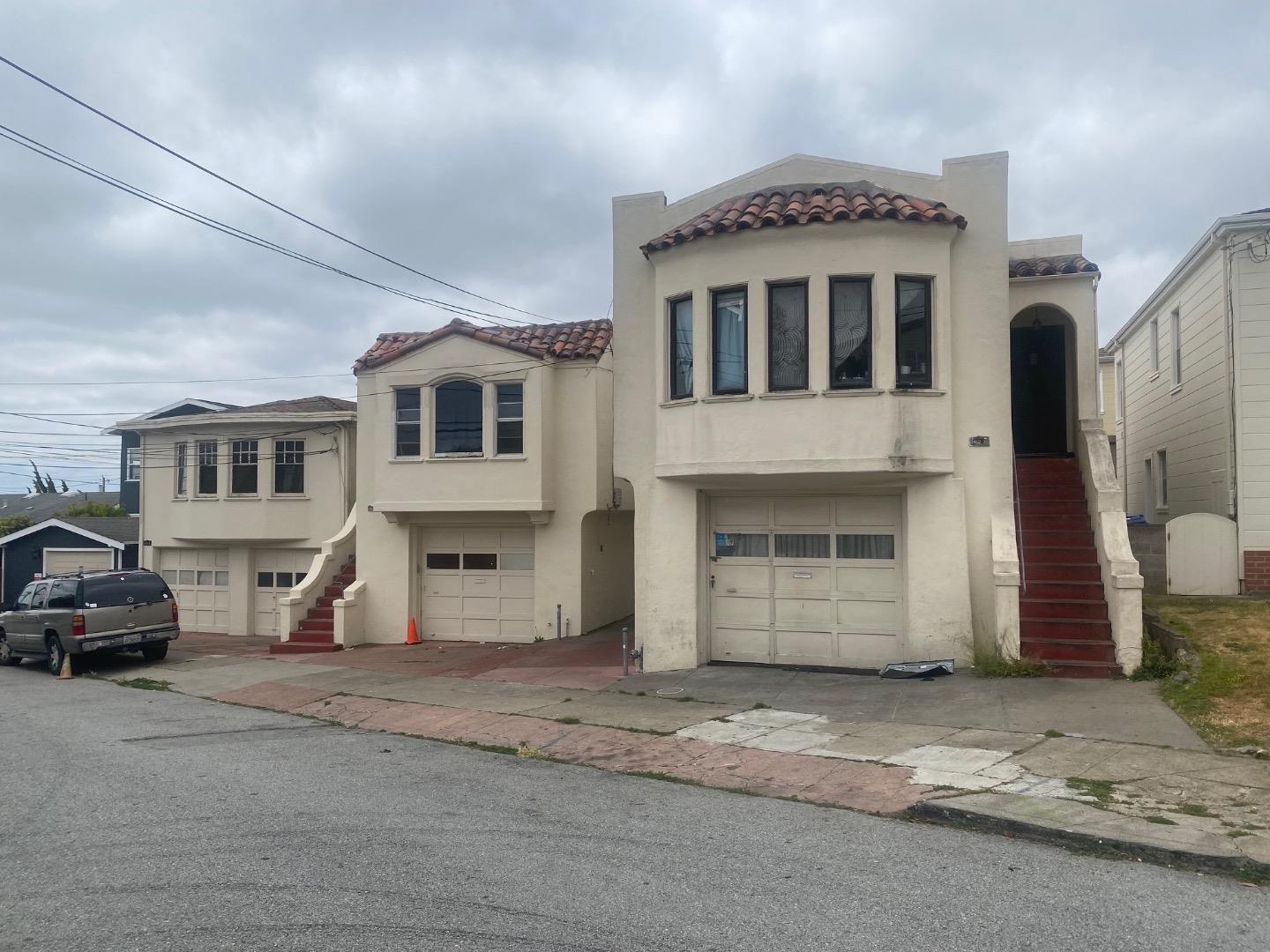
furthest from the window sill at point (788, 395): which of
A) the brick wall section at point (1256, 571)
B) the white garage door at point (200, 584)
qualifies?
the white garage door at point (200, 584)

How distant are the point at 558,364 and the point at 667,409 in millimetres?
5108

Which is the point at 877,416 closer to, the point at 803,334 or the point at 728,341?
the point at 803,334

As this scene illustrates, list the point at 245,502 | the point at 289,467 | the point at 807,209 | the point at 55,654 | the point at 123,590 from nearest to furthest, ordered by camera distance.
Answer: the point at 807,209, the point at 55,654, the point at 123,590, the point at 289,467, the point at 245,502

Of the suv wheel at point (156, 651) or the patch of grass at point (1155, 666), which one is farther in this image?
the suv wheel at point (156, 651)

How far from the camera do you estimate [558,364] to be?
17953 millimetres

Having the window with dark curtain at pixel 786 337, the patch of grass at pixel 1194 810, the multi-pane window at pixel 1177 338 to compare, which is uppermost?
the multi-pane window at pixel 1177 338

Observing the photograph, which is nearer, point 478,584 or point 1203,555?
point 1203,555

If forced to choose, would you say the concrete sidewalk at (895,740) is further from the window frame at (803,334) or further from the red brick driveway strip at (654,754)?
the window frame at (803,334)

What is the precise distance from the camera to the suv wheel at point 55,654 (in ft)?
57.4

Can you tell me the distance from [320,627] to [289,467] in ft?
16.9

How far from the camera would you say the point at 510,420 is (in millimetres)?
17984

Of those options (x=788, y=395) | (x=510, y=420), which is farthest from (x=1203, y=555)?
(x=510, y=420)

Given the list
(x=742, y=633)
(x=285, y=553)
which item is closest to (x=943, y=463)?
(x=742, y=633)

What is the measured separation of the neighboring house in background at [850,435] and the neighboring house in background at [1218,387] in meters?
3.03
